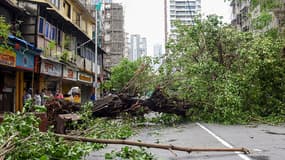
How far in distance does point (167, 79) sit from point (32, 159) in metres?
11.7

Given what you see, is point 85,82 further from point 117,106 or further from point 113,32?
point 113,32

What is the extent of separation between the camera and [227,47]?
1805cm

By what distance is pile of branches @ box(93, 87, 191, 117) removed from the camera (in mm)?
14211

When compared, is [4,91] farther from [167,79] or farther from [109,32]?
[109,32]

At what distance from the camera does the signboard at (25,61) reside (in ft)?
58.0

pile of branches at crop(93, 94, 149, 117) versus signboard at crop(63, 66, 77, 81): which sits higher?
signboard at crop(63, 66, 77, 81)

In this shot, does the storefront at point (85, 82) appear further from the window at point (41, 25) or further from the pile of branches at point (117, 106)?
the pile of branches at point (117, 106)

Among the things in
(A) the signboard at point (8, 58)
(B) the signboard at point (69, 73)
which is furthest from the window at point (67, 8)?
(A) the signboard at point (8, 58)

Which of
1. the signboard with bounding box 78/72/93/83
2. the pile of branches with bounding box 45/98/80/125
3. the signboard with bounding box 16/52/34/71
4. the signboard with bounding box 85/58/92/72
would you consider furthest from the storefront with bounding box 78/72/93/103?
the pile of branches with bounding box 45/98/80/125

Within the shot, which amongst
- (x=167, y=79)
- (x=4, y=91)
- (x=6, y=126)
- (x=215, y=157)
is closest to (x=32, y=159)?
(x=6, y=126)

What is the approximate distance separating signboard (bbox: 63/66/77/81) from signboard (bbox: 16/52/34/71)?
6.65 meters

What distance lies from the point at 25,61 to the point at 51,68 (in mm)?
4280

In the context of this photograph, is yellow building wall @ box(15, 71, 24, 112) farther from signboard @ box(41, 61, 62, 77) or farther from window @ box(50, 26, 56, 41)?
window @ box(50, 26, 56, 41)

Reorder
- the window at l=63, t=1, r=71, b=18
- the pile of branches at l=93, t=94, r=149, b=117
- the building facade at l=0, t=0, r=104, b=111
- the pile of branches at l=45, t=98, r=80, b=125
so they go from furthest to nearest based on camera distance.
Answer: the window at l=63, t=1, r=71, b=18, the building facade at l=0, t=0, r=104, b=111, the pile of branches at l=93, t=94, r=149, b=117, the pile of branches at l=45, t=98, r=80, b=125
